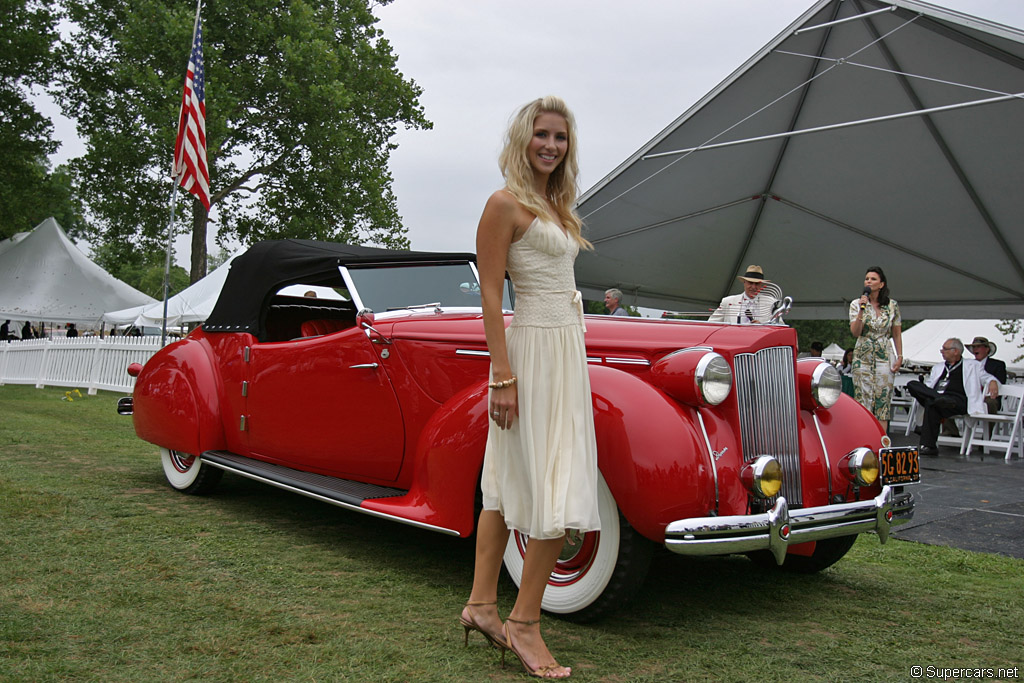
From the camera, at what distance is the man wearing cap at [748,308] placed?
149 inches

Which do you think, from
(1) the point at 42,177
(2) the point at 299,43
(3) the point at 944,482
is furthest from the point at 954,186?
(1) the point at 42,177

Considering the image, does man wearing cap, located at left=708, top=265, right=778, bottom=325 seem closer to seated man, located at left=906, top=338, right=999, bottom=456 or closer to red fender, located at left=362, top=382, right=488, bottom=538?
red fender, located at left=362, top=382, right=488, bottom=538

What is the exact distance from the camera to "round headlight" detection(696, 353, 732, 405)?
116 inches

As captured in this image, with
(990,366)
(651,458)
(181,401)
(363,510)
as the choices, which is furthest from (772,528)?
(990,366)

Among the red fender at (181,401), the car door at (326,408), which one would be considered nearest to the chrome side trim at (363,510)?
the car door at (326,408)

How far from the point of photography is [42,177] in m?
21.5

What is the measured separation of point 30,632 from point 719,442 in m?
2.47

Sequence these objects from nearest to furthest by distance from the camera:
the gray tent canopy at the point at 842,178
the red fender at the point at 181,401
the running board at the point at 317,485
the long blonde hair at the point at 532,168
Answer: the long blonde hair at the point at 532,168
the running board at the point at 317,485
the red fender at the point at 181,401
the gray tent canopy at the point at 842,178

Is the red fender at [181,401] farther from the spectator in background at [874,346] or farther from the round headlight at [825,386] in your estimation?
the spectator in background at [874,346]

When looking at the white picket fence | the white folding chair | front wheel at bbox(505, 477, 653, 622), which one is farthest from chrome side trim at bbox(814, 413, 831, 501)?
the white picket fence

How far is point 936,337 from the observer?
17297mm

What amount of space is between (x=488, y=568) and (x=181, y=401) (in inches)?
125

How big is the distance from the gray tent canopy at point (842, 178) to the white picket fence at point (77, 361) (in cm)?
839

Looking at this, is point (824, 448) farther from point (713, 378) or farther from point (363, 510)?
point (363, 510)
